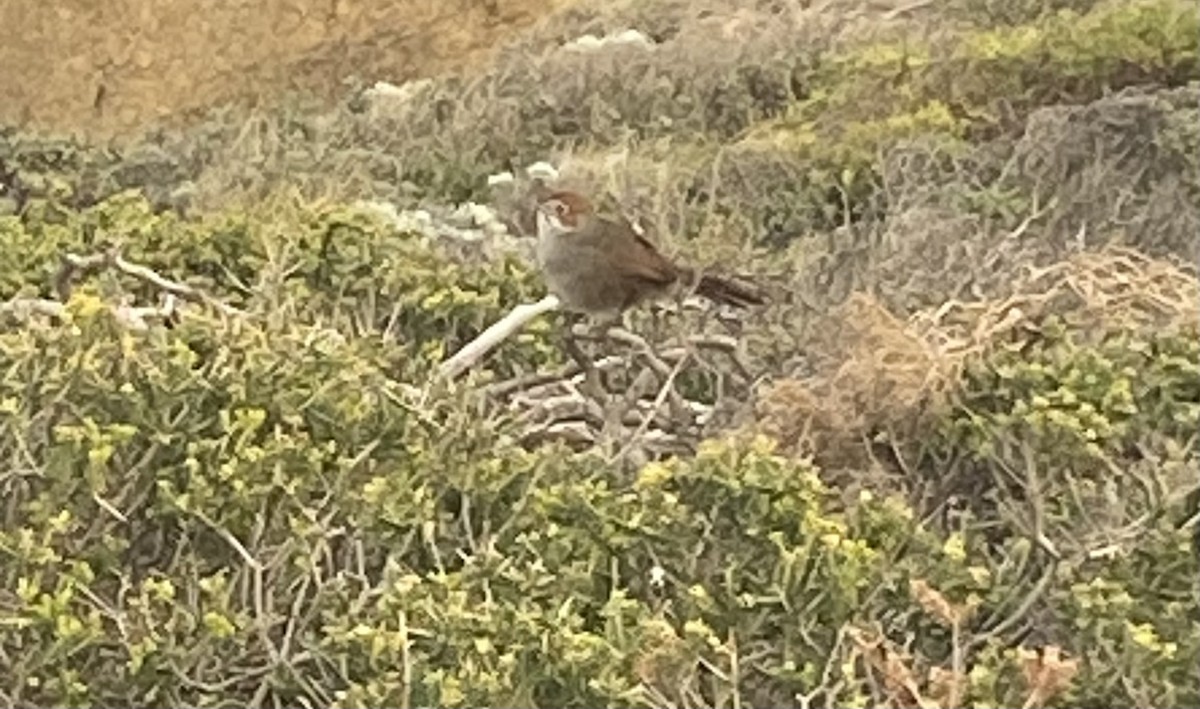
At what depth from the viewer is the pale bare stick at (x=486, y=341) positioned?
2018 millimetres

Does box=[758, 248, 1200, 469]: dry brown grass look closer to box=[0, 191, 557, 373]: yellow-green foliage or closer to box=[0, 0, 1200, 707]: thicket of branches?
box=[0, 0, 1200, 707]: thicket of branches

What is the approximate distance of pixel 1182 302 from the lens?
197 cm

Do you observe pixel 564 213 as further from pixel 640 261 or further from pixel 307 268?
pixel 307 268

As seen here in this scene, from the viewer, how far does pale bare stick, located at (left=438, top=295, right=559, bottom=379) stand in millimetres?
2018

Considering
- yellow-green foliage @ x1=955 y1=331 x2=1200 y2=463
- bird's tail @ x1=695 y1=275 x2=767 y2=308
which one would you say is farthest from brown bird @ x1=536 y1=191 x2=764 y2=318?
yellow-green foliage @ x1=955 y1=331 x2=1200 y2=463

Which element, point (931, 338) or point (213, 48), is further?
point (213, 48)

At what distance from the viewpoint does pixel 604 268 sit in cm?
202

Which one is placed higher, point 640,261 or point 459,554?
point 640,261

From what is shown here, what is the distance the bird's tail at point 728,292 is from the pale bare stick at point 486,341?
120mm

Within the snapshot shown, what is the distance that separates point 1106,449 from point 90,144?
87cm

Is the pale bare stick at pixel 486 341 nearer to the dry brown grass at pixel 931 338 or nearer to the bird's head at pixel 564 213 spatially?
the bird's head at pixel 564 213

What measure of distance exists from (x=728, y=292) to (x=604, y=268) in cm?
10

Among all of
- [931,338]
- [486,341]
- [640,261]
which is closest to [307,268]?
[486,341]

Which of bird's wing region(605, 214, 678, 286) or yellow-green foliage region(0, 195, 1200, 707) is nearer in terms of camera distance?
yellow-green foliage region(0, 195, 1200, 707)
